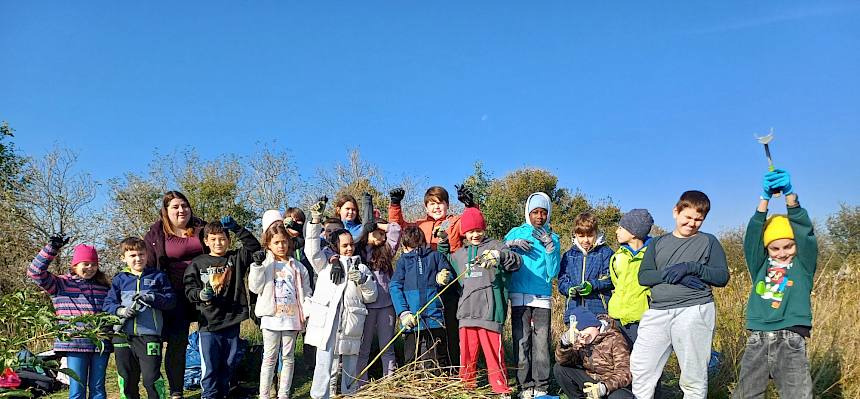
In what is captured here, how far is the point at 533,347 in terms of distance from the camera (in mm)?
5906

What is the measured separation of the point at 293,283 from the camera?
227 inches

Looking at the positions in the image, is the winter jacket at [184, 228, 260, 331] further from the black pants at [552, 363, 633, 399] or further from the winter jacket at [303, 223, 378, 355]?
the black pants at [552, 363, 633, 399]

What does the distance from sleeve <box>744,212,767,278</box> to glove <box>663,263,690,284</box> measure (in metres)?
0.54

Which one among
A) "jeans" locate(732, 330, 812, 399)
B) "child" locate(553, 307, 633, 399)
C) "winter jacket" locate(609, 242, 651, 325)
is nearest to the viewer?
"jeans" locate(732, 330, 812, 399)

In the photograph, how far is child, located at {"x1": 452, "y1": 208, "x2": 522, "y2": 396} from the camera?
5.64m

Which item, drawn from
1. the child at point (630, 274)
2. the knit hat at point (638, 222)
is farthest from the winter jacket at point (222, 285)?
the knit hat at point (638, 222)

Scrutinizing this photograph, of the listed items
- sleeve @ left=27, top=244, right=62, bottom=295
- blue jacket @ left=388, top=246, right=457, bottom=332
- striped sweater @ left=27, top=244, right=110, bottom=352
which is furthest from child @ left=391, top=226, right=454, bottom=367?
sleeve @ left=27, top=244, right=62, bottom=295

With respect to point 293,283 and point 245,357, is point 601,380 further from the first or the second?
point 245,357

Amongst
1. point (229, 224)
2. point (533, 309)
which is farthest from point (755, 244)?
point (229, 224)

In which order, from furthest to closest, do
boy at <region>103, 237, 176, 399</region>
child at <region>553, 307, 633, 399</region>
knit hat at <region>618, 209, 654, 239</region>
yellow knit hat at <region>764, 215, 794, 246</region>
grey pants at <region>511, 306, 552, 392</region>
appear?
grey pants at <region>511, 306, 552, 392</region> < boy at <region>103, 237, 176, 399</region> < knit hat at <region>618, 209, 654, 239</region> < child at <region>553, 307, 633, 399</region> < yellow knit hat at <region>764, 215, 794, 246</region>

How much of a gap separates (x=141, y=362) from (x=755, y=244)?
5.35m

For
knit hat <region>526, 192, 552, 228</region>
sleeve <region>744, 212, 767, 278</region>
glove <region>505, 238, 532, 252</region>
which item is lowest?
sleeve <region>744, 212, 767, 278</region>

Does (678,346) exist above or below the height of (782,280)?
below

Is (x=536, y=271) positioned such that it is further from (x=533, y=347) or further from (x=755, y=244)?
(x=755, y=244)
